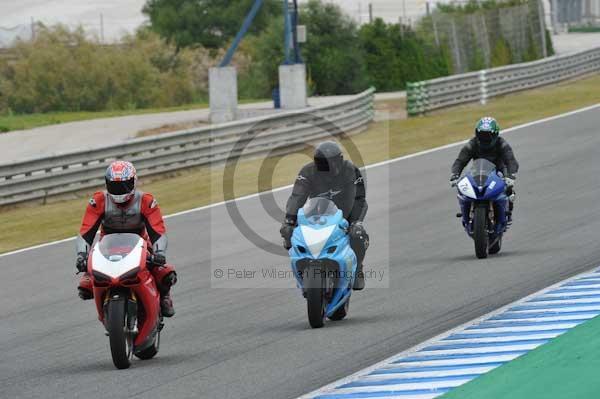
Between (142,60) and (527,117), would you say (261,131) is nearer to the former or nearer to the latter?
(527,117)

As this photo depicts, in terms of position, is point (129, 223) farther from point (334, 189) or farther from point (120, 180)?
point (334, 189)

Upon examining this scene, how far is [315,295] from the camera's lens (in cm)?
1095

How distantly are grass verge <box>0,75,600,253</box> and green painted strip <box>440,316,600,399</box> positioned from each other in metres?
11.8

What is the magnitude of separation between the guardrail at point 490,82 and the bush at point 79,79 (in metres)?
19.1

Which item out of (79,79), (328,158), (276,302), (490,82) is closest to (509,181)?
(276,302)

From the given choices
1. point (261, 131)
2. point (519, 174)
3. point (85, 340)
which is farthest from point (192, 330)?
point (261, 131)

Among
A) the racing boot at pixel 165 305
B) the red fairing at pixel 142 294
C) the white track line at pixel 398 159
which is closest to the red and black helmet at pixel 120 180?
the red fairing at pixel 142 294

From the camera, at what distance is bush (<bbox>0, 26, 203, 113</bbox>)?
173 feet

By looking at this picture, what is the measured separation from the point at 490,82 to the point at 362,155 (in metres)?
11.8

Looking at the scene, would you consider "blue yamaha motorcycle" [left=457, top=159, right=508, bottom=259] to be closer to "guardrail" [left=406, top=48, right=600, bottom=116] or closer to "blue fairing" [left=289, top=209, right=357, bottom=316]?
"blue fairing" [left=289, top=209, right=357, bottom=316]

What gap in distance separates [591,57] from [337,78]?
13.7 meters

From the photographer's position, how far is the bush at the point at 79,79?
2072 inches

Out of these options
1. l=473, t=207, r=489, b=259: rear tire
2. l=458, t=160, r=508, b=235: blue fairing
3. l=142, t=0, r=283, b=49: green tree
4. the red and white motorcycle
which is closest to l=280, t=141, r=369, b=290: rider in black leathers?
the red and white motorcycle

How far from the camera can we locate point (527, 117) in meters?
33.2
